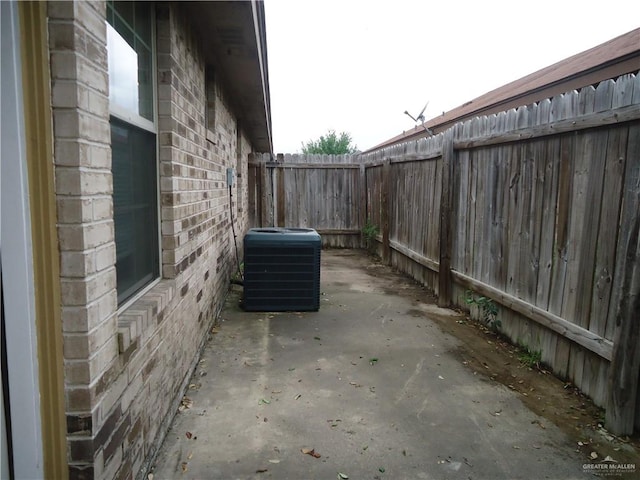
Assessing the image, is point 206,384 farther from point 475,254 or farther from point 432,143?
point 432,143

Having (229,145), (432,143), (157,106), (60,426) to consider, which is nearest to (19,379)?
(60,426)

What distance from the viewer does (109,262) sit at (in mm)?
1784

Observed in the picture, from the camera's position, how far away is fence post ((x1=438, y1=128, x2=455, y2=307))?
5738mm

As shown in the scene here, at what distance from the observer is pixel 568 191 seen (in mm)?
3557

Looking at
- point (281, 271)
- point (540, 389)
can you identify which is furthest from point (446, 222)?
point (540, 389)

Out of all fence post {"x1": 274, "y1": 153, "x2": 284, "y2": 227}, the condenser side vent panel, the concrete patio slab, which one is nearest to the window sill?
the concrete patio slab

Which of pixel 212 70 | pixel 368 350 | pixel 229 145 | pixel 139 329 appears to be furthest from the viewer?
pixel 229 145

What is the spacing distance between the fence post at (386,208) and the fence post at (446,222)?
301 cm

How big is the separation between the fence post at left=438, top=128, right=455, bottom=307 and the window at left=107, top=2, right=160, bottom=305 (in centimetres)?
401

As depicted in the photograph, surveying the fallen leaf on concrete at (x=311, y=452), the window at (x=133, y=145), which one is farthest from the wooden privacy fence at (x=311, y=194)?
the fallen leaf on concrete at (x=311, y=452)

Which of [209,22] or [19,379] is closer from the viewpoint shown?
[19,379]

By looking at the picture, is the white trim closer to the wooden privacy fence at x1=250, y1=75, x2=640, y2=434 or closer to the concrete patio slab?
the concrete patio slab

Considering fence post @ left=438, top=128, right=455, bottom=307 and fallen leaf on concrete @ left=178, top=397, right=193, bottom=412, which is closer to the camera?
fallen leaf on concrete @ left=178, top=397, right=193, bottom=412

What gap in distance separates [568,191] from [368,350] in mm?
2234
